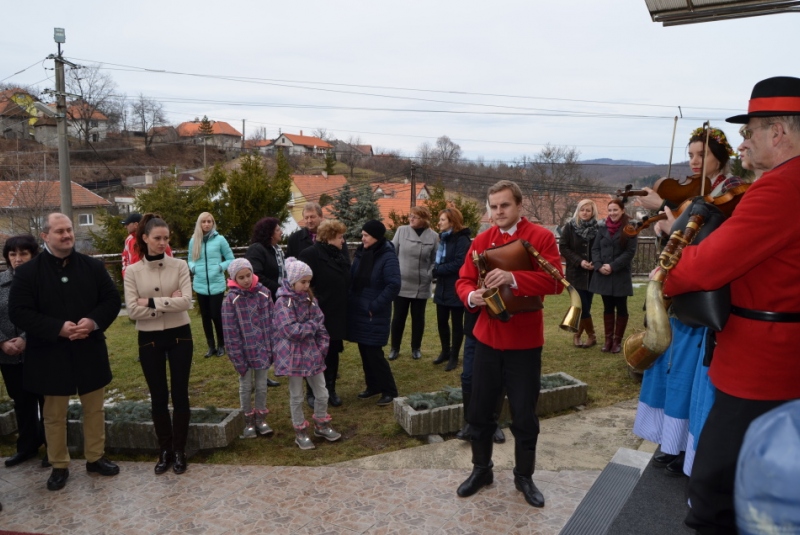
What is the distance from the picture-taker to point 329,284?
5.59m

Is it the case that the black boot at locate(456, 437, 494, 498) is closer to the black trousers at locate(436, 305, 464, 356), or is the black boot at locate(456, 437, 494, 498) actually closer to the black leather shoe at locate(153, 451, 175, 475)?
the black leather shoe at locate(153, 451, 175, 475)

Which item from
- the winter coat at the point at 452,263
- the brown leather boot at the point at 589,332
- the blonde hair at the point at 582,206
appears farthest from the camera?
the brown leather boot at the point at 589,332

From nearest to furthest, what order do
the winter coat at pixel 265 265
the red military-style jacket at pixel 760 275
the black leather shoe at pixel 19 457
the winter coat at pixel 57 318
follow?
the red military-style jacket at pixel 760 275 < the winter coat at pixel 57 318 < the black leather shoe at pixel 19 457 < the winter coat at pixel 265 265

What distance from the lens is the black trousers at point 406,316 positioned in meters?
7.23

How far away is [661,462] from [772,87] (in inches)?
107

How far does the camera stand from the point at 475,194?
38500mm

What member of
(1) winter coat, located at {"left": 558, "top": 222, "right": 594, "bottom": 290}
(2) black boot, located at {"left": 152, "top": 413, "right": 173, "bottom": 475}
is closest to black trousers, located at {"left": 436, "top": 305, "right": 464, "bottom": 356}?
(1) winter coat, located at {"left": 558, "top": 222, "right": 594, "bottom": 290}

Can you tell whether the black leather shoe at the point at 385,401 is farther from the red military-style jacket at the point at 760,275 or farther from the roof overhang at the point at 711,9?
the roof overhang at the point at 711,9

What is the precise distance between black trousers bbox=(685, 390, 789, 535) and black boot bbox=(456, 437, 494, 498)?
1736mm

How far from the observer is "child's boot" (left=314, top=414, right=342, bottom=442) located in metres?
4.89

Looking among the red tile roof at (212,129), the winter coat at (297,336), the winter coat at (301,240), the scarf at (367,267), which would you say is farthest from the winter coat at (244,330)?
the red tile roof at (212,129)

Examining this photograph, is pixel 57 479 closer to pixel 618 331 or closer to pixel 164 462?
pixel 164 462

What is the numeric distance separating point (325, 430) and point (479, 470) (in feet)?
5.10

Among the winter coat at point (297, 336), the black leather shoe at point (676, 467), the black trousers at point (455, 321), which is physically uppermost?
the winter coat at point (297, 336)
